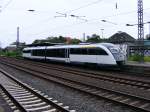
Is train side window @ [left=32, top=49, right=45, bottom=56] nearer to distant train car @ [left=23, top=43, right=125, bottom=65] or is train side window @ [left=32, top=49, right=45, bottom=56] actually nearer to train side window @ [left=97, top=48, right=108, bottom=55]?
distant train car @ [left=23, top=43, right=125, bottom=65]

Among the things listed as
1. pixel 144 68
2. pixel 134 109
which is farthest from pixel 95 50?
pixel 134 109

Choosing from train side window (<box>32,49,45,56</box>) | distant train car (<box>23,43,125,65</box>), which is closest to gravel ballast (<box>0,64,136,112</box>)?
distant train car (<box>23,43,125,65</box>)

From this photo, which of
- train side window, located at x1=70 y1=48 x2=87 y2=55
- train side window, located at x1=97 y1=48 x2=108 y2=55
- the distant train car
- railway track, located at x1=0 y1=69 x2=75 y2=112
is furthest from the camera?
train side window, located at x1=70 y1=48 x2=87 y2=55

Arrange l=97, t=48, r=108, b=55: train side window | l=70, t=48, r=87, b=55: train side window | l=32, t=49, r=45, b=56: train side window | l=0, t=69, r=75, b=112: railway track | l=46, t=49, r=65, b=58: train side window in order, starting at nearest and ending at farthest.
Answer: l=0, t=69, r=75, b=112: railway track, l=97, t=48, r=108, b=55: train side window, l=70, t=48, r=87, b=55: train side window, l=46, t=49, r=65, b=58: train side window, l=32, t=49, r=45, b=56: train side window

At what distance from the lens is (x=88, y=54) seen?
32.6 m

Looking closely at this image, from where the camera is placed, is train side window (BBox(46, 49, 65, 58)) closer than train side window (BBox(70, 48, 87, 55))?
No

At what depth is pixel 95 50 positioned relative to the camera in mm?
31156

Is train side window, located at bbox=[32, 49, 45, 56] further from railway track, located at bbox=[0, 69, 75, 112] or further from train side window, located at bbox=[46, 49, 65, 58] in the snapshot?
railway track, located at bbox=[0, 69, 75, 112]

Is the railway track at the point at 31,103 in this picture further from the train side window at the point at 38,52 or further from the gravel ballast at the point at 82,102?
the train side window at the point at 38,52

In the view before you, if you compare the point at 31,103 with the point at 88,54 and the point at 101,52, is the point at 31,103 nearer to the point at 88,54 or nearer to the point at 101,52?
the point at 101,52

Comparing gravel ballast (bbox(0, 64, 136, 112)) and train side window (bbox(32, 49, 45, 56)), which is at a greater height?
train side window (bbox(32, 49, 45, 56))

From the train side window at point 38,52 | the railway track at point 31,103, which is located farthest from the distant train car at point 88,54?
the railway track at point 31,103

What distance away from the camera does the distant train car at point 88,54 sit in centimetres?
2938

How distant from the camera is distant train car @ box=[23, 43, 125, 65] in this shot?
2938 centimetres
